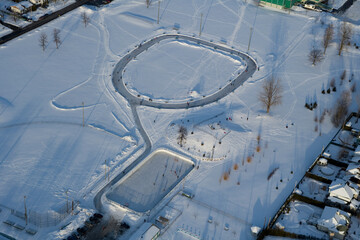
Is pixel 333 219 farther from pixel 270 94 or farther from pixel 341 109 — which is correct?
pixel 270 94

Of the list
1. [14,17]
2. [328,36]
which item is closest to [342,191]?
[328,36]

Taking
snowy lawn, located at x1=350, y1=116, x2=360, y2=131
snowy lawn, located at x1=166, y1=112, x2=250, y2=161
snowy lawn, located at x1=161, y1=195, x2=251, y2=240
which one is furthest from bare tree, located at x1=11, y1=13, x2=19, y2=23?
snowy lawn, located at x1=350, y1=116, x2=360, y2=131

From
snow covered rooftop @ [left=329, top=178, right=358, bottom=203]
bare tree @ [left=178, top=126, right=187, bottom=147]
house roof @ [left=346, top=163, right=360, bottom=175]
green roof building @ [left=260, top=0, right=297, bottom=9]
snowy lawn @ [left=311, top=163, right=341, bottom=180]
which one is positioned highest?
green roof building @ [left=260, top=0, right=297, bottom=9]

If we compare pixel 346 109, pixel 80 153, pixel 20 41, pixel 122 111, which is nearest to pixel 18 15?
pixel 20 41

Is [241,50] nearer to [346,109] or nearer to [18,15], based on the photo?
[346,109]

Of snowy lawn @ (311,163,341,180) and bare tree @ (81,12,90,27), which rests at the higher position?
bare tree @ (81,12,90,27)

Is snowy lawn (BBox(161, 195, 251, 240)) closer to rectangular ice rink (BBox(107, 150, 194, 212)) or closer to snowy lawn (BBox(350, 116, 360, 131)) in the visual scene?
rectangular ice rink (BBox(107, 150, 194, 212))

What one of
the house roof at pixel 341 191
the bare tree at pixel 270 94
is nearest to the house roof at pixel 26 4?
the bare tree at pixel 270 94
